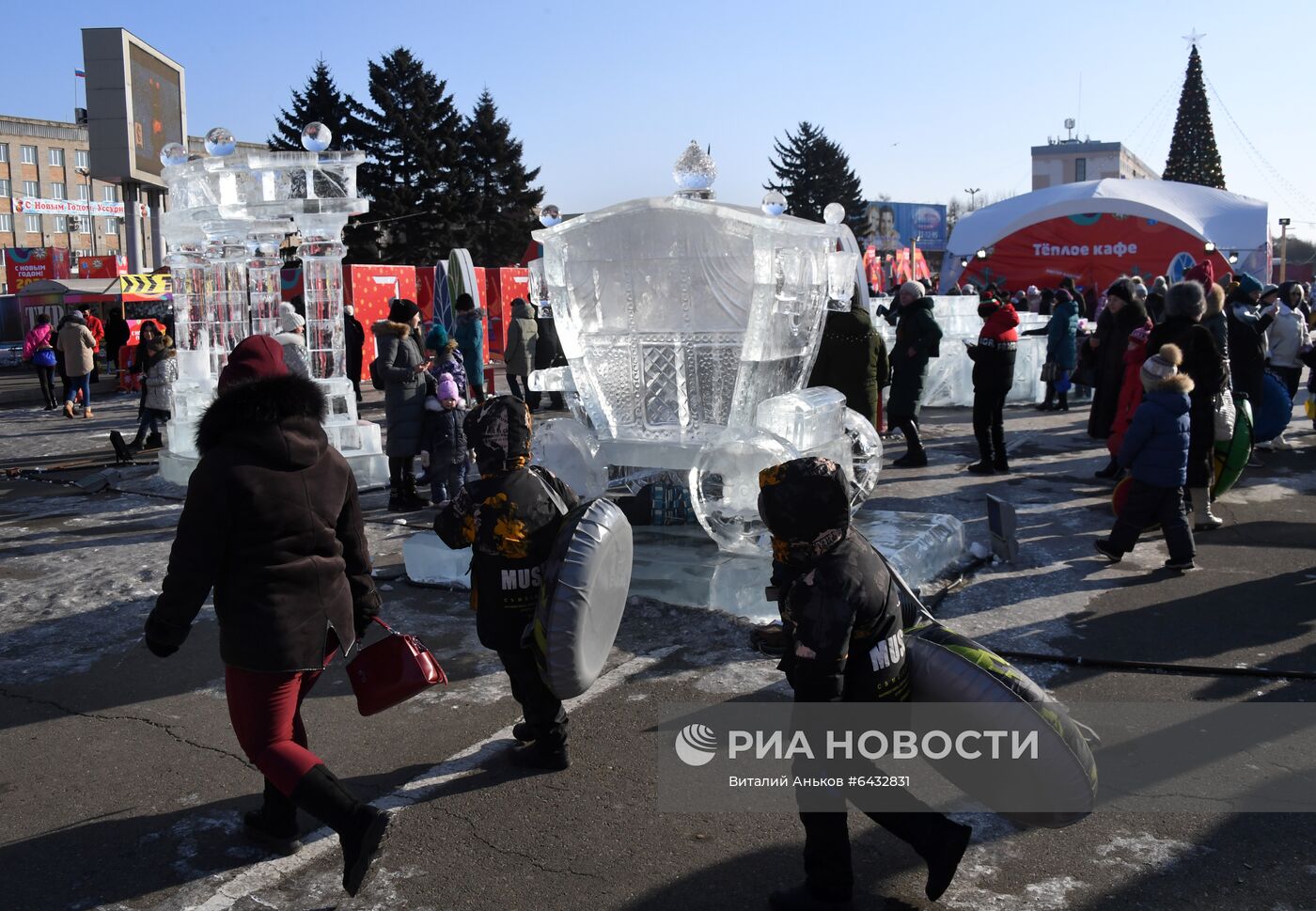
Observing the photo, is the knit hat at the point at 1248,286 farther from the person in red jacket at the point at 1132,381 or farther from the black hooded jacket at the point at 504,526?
the black hooded jacket at the point at 504,526

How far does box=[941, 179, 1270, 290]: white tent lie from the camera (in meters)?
27.6

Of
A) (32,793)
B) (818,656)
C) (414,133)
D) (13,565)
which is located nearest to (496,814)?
(818,656)

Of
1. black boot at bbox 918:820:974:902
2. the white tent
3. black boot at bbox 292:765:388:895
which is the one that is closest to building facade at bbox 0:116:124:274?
the white tent

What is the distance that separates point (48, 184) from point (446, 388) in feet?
248

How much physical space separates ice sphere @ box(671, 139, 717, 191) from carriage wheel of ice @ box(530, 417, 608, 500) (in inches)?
64.3

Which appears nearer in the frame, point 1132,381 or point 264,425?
point 264,425

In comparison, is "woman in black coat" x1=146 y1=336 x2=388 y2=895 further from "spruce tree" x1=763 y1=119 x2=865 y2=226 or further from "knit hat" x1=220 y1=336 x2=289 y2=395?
"spruce tree" x1=763 y1=119 x2=865 y2=226

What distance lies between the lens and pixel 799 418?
19.0ft

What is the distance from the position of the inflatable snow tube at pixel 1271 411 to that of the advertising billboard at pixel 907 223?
139 ft

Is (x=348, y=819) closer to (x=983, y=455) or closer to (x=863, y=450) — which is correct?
(x=863, y=450)

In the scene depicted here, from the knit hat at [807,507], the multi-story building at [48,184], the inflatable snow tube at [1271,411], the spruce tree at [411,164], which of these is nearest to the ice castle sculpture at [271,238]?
the knit hat at [807,507]

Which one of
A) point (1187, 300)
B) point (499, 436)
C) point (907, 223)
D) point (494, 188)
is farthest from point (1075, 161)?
point (499, 436)

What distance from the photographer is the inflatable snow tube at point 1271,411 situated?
10039 mm

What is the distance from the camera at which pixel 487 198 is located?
39875mm
